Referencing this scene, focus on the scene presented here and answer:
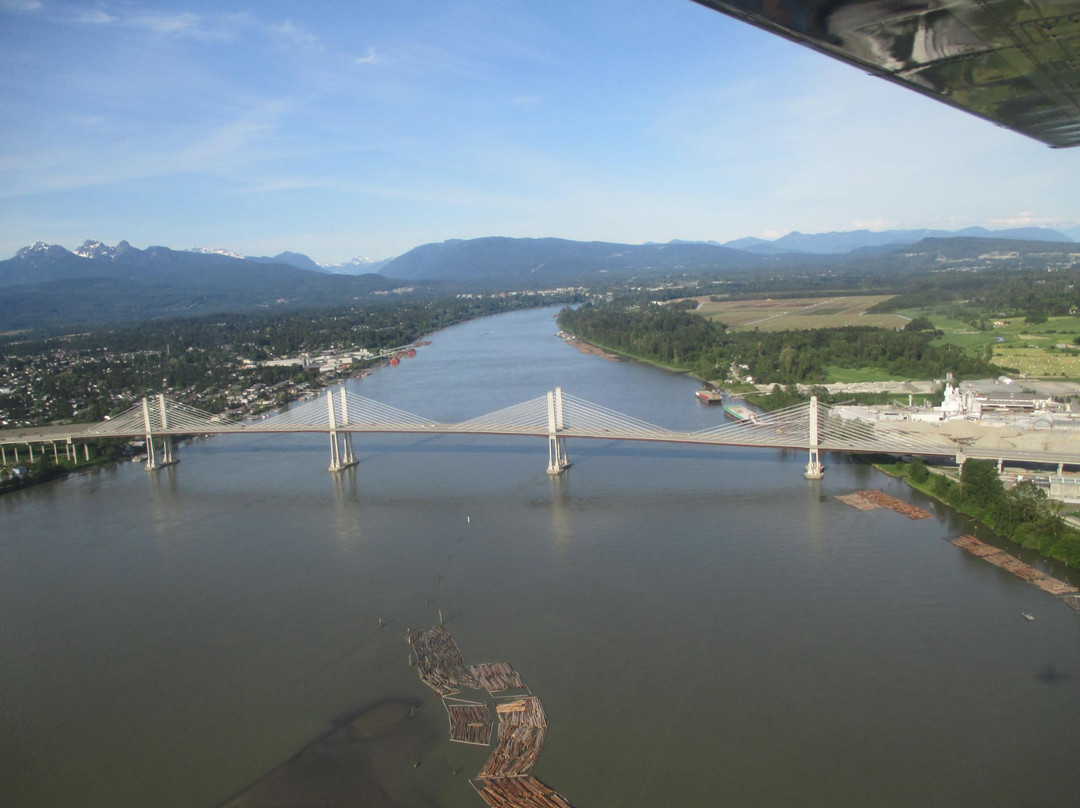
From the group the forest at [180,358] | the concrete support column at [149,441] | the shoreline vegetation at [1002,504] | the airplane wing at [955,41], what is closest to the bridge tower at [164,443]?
the concrete support column at [149,441]

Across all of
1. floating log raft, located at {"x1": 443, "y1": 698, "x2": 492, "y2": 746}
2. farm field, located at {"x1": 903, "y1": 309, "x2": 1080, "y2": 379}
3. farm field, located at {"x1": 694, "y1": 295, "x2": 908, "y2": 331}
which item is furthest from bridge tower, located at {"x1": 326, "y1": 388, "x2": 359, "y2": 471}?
farm field, located at {"x1": 694, "y1": 295, "x2": 908, "y2": 331}

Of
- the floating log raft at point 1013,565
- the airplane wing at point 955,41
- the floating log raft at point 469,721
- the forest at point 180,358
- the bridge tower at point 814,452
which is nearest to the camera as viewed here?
the airplane wing at point 955,41

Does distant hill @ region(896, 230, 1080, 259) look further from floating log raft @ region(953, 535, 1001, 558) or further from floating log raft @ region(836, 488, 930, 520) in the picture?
floating log raft @ region(953, 535, 1001, 558)

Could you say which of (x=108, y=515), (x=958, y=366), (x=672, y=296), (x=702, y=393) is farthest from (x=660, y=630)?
(x=672, y=296)

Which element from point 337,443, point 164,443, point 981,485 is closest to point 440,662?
point 981,485

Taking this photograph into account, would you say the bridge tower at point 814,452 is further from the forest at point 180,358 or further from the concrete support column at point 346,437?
the forest at point 180,358

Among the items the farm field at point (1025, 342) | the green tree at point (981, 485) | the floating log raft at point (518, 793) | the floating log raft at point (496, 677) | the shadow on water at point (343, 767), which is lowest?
the floating log raft at point (518, 793)

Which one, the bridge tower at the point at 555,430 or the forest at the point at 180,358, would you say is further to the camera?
the forest at the point at 180,358
